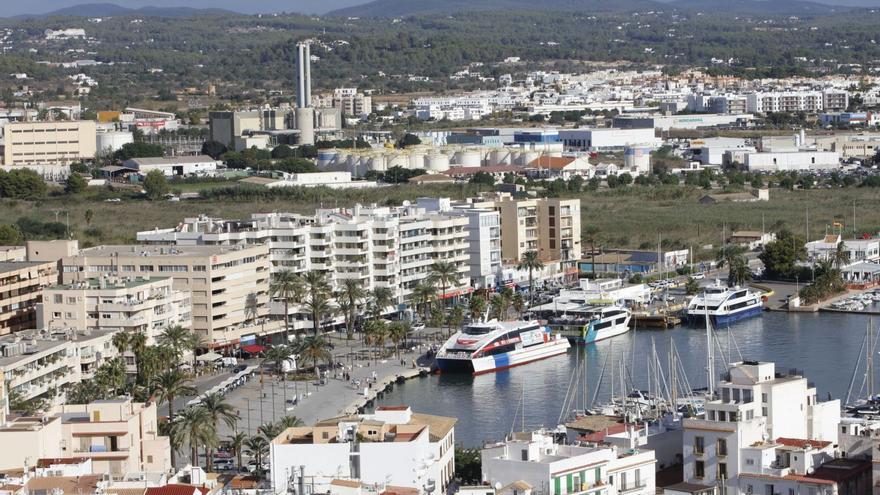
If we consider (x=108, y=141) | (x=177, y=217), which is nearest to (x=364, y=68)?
(x=108, y=141)

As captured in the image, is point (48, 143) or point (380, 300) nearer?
point (380, 300)

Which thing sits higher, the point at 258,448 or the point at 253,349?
the point at 258,448

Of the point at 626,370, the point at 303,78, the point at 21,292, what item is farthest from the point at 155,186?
the point at 626,370

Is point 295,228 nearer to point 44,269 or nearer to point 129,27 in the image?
Result: point 44,269

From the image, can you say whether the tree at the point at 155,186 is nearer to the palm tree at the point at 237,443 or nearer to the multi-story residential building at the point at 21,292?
the multi-story residential building at the point at 21,292

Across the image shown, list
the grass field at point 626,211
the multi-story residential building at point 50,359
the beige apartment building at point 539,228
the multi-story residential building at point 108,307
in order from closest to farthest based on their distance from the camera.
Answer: the multi-story residential building at point 50,359 < the multi-story residential building at point 108,307 < the beige apartment building at point 539,228 < the grass field at point 626,211

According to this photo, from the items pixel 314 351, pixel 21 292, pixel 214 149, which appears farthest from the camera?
pixel 214 149

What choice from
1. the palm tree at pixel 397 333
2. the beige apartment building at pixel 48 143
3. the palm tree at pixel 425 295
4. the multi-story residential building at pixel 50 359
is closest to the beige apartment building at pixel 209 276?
the palm tree at pixel 397 333

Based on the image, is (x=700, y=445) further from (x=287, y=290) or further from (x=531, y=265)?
(x=531, y=265)
